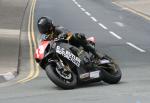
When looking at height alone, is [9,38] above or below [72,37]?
below

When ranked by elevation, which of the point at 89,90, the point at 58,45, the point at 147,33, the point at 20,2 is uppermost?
the point at 58,45

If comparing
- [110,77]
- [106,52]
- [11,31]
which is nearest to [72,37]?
[110,77]

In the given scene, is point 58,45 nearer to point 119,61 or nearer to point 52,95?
point 52,95

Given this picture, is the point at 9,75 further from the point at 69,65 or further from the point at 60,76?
the point at 60,76

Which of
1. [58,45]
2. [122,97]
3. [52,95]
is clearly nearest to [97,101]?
[122,97]

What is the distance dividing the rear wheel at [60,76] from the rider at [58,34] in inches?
27.0

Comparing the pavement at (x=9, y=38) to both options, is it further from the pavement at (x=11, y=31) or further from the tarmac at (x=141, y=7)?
the tarmac at (x=141, y=7)

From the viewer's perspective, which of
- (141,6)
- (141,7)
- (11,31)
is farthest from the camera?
(141,6)

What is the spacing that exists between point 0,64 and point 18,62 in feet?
2.86

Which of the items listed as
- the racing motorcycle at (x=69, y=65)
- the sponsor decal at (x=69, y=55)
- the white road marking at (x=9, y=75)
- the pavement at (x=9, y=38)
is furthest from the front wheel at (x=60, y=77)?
the white road marking at (x=9, y=75)

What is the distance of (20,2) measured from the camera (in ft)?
171

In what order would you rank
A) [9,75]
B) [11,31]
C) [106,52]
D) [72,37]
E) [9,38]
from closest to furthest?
[72,37] → [9,75] → [106,52] → [9,38] → [11,31]

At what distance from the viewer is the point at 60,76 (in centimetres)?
1174

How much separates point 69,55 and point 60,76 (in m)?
0.49
